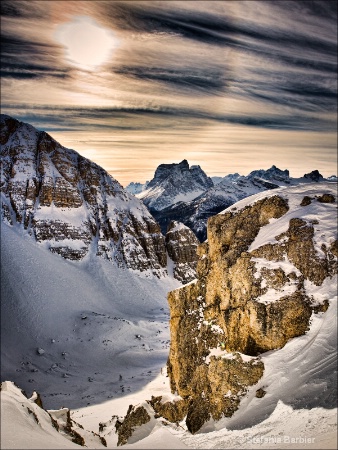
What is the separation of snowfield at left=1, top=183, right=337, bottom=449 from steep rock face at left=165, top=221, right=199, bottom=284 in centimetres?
794

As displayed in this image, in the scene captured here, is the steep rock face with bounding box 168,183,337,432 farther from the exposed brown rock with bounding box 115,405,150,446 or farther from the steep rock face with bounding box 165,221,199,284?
the steep rock face with bounding box 165,221,199,284

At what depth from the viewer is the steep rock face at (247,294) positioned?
2014 centimetres

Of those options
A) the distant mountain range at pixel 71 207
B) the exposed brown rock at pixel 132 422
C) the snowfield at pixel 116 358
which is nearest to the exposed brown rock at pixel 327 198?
the snowfield at pixel 116 358

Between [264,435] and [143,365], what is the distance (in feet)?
148

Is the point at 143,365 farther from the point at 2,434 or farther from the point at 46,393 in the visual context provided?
the point at 2,434

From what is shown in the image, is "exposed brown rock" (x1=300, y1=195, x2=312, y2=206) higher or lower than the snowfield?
higher

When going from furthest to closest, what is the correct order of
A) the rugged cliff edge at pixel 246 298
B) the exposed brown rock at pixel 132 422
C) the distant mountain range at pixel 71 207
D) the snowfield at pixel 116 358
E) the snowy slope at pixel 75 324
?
the distant mountain range at pixel 71 207
the snowy slope at pixel 75 324
the exposed brown rock at pixel 132 422
the rugged cliff edge at pixel 246 298
the snowfield at pixel 116 358

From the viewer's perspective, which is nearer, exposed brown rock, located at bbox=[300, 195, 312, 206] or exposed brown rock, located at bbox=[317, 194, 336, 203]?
exposed brown rock, located at bbox=[317, 194, 336, 203]

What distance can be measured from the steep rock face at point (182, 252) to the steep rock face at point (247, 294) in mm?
86293

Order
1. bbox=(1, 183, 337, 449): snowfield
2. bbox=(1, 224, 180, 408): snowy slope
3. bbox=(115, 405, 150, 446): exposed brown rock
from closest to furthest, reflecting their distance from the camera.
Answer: bbox=(1, 183, 337, 449): snowfield, bbox=(115, 405, 150, 446): exposed brown rock, bbox=(1, 224, 180, 408): snowy slope

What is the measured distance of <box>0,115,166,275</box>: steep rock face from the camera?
96062mm

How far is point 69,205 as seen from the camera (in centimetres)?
10162

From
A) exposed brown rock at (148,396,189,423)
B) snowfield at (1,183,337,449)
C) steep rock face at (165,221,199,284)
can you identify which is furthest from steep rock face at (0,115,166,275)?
exposed brown rock at (148,396,189,423)

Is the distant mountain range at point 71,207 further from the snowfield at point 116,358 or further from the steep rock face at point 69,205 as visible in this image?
the snowfield at point 116,358
